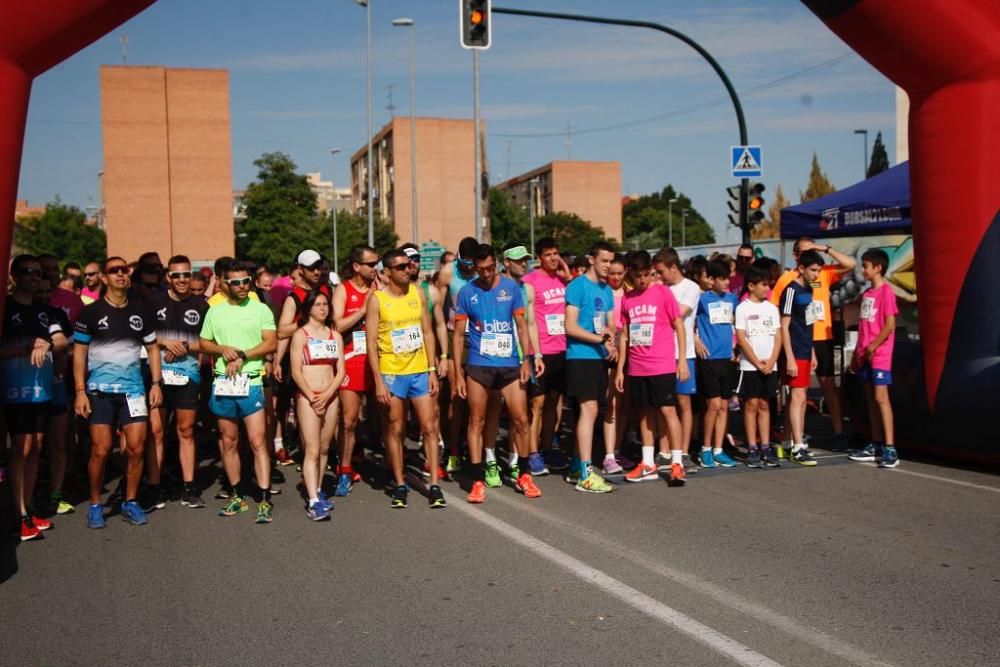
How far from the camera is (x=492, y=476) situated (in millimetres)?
9047

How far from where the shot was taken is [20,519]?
746 centimetres

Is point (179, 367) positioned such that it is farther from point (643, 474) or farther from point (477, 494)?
point (643, 474)

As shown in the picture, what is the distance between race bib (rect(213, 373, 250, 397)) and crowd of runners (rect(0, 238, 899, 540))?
25mm

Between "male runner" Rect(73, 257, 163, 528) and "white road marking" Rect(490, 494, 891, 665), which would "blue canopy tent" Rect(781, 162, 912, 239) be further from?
"male runner" Rect(73, 257, 163, 528)

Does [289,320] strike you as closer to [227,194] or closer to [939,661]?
[939,661]

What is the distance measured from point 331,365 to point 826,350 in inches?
213

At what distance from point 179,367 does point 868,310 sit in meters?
6.29

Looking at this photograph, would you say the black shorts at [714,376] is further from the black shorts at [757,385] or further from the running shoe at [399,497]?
the running shoe at [399,497]

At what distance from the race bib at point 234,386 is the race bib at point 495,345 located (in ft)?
6.32

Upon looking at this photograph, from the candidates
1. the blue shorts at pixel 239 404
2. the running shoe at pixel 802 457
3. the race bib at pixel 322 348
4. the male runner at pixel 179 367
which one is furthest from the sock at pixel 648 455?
the male runner at pixel 179 367

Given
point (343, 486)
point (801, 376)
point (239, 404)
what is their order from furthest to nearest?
point (801, 376) → point (343, 486) → point (239, 404)

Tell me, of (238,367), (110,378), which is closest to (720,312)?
Answer: (238,367)

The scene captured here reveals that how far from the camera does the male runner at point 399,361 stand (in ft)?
27.2

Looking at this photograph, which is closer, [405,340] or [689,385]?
[405,340]
